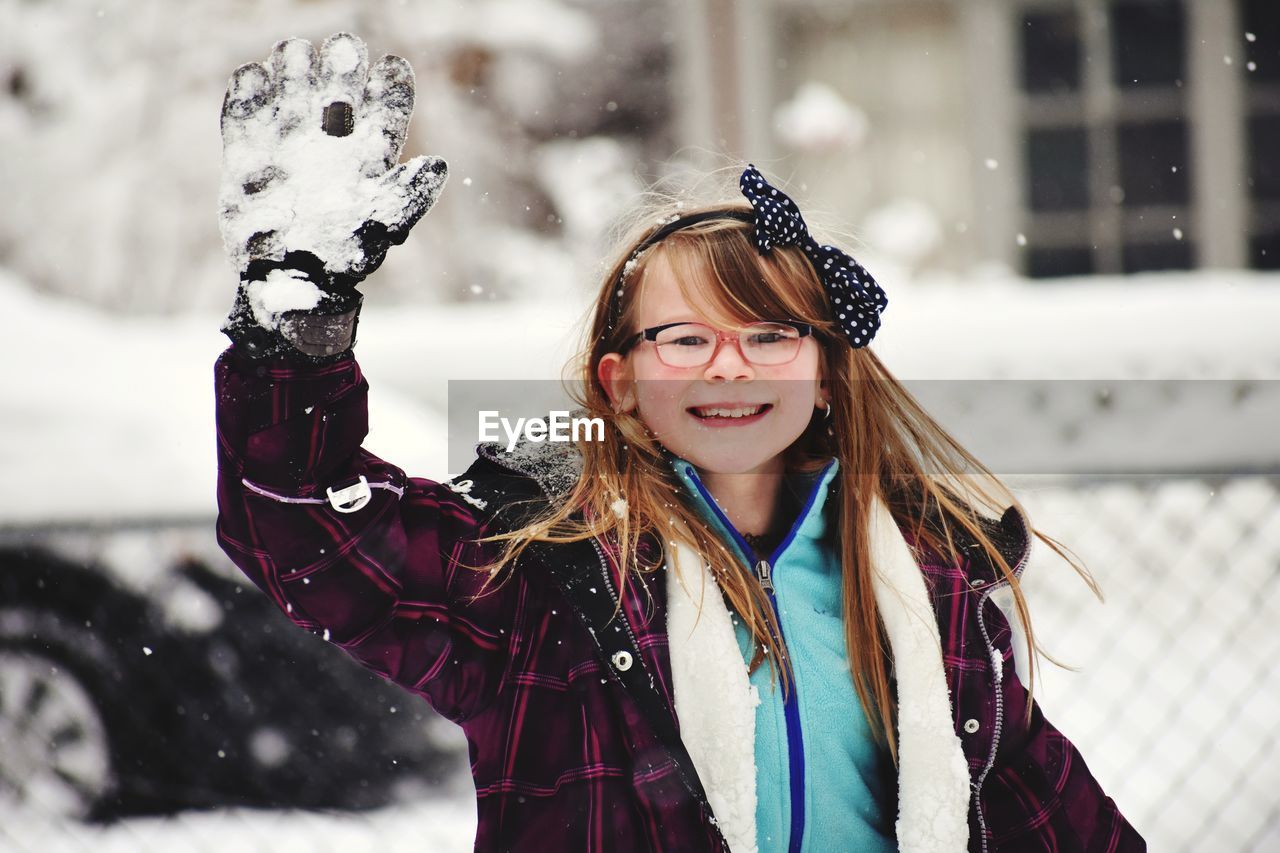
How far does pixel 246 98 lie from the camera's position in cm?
128

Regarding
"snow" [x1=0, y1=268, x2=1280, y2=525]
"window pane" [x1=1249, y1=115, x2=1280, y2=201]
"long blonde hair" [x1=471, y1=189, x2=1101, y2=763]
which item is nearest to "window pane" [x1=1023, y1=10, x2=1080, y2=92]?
"window pane" [x1=1249, y1=115, x2=1280, y2=201]

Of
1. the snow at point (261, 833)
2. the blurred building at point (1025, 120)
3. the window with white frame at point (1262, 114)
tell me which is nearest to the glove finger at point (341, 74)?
the snow at point (261, 833)

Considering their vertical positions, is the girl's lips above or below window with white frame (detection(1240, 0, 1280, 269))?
below

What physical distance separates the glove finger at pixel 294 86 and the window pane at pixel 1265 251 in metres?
6.21

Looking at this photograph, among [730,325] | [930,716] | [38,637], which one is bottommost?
[38,637]

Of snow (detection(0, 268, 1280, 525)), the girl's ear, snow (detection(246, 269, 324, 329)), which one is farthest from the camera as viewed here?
snow (detection(0, 268, 1280, 525))

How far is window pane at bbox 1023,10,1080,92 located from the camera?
20.2ft

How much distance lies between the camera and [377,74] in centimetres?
130

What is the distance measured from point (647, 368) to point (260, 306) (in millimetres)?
517

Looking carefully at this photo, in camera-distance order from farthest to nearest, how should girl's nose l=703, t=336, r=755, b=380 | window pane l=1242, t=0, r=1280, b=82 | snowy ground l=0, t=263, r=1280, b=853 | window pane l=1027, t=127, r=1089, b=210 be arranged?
window pane l=1027, t=127, r=1089, b=210
window pane l=1242, t=0, r=1280, b=82
snowy ground l=0, t=263, r=1280, b=853
girl's nose l=703, t=336, r=755, b=380

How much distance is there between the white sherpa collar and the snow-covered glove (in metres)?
0.53

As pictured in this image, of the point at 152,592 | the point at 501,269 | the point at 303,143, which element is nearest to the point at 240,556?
the point at 303,143

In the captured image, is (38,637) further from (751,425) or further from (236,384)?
(751,425)

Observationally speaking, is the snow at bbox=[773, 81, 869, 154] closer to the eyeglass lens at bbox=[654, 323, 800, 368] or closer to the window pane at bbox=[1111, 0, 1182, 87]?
the window pane at bbox=[1111, 0, 1182, 87]
